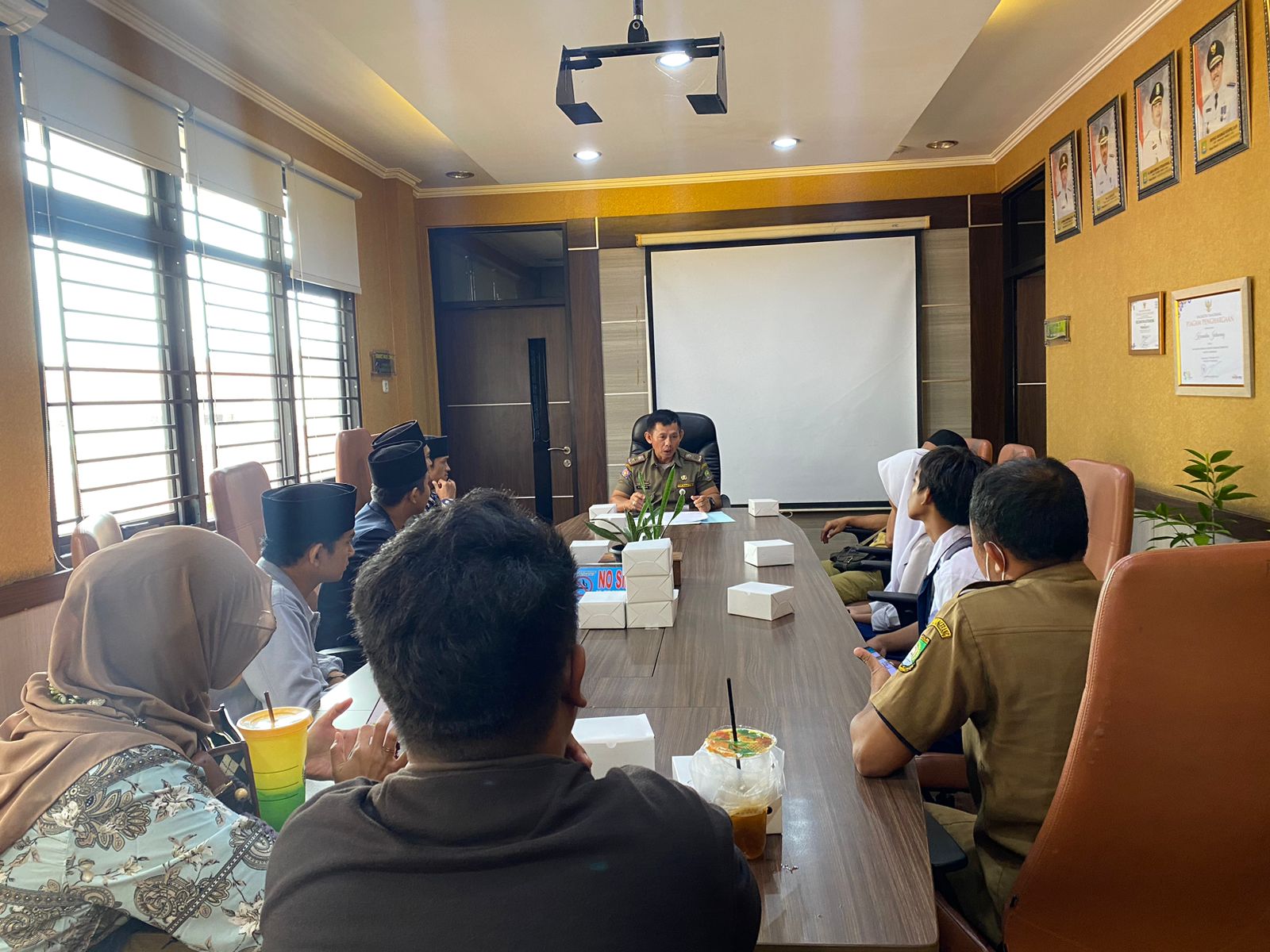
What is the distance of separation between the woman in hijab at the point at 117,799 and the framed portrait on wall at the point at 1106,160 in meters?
4.24

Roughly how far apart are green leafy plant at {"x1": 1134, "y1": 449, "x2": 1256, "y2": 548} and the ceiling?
181cm

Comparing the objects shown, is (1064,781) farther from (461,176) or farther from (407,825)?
(461,176)

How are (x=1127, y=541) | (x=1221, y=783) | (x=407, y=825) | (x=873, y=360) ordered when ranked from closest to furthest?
1. (x=407, y=825)
2. (x=1221, y=783)
3. (x=1127, y=541)
4. (x=873, y=360)

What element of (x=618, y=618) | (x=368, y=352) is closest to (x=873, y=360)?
(x=368, y=352)

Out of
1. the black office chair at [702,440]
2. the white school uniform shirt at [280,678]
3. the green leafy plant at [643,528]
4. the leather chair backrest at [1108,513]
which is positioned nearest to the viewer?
the white school uniform shirt at [280,678]

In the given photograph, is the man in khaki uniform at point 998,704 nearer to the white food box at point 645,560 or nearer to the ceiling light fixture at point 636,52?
the white food box at point 645,560

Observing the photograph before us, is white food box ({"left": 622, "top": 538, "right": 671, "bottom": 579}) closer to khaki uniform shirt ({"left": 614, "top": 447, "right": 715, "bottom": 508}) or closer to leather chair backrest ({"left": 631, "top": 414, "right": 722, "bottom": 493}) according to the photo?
khaki uniform shirt ({"left": 614, "top": 447, "right": 715, "bottom": 508})

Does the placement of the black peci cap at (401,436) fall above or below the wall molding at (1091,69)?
below

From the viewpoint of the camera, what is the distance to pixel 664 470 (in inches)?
183

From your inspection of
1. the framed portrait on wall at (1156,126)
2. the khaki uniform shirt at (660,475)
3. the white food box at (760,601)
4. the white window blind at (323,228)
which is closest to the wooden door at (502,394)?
the white window blind at (323,228)

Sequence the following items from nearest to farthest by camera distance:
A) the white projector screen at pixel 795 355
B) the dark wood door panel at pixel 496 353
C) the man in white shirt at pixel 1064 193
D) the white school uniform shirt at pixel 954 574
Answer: the white school uniform shirt at pixel 954 574, the man in white shirt at pixel 1064 193, the white projector screen at pixel 795 355, the dark wood door panel at pixel 496 353

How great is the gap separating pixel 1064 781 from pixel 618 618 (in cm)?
128

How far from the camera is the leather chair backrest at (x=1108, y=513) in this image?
2551mm

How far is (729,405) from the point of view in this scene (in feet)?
20.2
